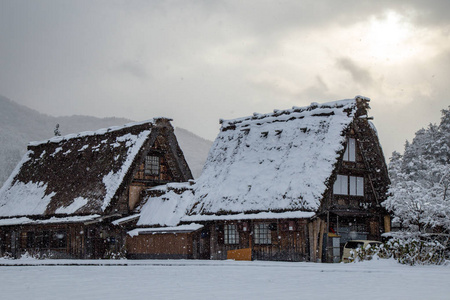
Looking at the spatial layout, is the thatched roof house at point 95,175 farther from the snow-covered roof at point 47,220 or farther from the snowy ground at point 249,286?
the snowy ground at point 249,286

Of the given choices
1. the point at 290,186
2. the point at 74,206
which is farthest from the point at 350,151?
the point at 74,206

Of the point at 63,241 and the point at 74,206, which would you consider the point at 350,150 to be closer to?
the point at 74,206

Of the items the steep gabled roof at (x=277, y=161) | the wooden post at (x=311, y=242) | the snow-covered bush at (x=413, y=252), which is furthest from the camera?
the steep gabled roof at (x=277, y=161)

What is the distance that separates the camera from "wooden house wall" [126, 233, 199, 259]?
3559 centimetres

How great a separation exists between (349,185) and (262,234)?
224 inches

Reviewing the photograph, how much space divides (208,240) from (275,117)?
8438 mm

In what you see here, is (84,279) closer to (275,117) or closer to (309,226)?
(309,226)

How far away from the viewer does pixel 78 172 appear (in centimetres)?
4228

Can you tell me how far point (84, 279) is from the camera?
66.8 feet

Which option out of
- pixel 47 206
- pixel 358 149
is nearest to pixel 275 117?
pixel 358 149

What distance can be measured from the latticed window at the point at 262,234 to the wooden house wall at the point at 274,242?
0.18 metres

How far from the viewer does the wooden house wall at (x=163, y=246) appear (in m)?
35.6

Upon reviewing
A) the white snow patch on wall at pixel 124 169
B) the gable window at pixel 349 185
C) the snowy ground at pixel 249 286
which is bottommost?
the snowy ground at pixel 249 286

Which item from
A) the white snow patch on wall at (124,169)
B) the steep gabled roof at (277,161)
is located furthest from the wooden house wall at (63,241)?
the steep gabled roof at (277,161)
